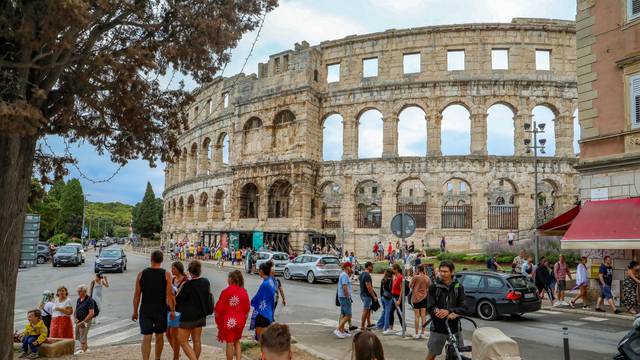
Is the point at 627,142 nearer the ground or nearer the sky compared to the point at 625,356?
nearer the sky

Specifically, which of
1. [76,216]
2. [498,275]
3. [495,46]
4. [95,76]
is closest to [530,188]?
[495,46]

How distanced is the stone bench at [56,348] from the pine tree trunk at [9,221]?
1.15 metres

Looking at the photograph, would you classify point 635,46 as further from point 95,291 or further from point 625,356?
point 95,291

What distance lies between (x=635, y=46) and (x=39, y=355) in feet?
58.1

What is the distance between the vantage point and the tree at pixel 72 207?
8026 cm

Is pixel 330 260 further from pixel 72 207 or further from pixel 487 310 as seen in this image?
pixel 72 207

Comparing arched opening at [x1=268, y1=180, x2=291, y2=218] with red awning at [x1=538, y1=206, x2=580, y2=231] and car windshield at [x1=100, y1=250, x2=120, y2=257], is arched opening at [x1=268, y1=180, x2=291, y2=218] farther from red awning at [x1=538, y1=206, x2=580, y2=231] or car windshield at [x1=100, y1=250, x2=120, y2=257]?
red awning at [x1=538, y1=206, x2=580, y2=231]

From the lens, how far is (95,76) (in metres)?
7.87

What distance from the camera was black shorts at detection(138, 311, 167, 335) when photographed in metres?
7.18

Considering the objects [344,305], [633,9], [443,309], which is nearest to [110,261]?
[344,305]

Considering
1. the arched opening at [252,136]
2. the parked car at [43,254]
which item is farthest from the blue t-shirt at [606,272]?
the parked car at [43,254]

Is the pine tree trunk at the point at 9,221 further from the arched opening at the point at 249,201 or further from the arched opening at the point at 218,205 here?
the arched opening at the point at 218,205

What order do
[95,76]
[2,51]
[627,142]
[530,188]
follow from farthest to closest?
1. [530,188]
2. [627,142]
3. [95,76]
4. [2,51]

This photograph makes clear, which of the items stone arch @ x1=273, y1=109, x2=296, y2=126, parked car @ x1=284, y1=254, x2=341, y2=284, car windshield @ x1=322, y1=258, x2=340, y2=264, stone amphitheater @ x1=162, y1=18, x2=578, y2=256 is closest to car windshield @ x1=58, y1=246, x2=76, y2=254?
stone amphitheater @ x1=162, y1=18, x2=578, y2=256
